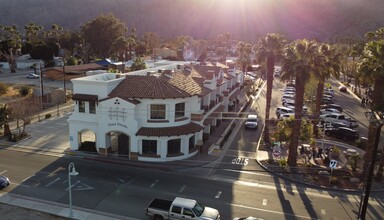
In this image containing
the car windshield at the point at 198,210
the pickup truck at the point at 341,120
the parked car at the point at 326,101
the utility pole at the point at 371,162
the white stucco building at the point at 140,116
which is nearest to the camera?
the utility pole at the point at 371,162

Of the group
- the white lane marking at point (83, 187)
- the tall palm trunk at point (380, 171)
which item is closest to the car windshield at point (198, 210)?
the white lane marking at point (83, 187)

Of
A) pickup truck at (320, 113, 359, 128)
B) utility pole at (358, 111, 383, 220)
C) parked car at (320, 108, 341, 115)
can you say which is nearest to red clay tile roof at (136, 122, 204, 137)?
utility pole at (358, 111, 383, 220)

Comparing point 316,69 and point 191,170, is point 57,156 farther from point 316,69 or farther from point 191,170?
point 316,69

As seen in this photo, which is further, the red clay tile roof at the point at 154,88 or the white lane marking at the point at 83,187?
the red clay tile roof at the point at 154,88

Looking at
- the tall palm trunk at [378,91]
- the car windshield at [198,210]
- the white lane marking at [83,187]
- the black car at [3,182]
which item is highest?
the tall palm trunk at [378,91]

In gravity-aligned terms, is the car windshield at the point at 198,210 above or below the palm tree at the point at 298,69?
below

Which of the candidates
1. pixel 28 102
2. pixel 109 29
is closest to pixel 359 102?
pixel 28 102

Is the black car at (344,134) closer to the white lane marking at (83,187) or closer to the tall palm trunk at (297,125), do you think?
the tall palm trunk at (297,125)

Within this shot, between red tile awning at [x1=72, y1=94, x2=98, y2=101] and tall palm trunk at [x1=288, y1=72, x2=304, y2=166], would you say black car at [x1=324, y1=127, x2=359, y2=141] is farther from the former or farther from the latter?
red tile awning at [x1=72, y1=94, x2=98, y2=101]
